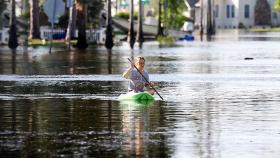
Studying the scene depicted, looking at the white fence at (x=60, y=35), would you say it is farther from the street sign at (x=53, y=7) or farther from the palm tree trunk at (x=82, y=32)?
the street sign at (x=53, y=7)

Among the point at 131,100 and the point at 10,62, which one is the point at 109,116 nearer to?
the point at 131,100

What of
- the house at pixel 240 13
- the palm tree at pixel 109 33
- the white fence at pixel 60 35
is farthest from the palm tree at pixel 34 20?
the house at pixel 240 13

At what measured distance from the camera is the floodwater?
16.8 metres

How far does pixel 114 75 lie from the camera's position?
39.4m

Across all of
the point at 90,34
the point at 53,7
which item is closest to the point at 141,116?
the point at 53,7

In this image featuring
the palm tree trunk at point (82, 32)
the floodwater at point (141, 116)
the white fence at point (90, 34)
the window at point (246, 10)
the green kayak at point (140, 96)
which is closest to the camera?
the floodwater at point (141, 116)

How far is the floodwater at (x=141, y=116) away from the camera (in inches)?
660

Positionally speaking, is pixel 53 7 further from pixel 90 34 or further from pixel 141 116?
pixel 141 116

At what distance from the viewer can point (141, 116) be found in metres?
22.4

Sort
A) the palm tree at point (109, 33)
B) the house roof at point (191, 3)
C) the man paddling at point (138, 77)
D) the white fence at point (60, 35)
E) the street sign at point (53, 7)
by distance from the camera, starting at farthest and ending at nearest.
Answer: the house roof at point (191, 3) < the white fence at point (60, 35) < the palm tree at point (109, 33) < the street sign at point (53, 7) < the man paddling at point (138, 77)

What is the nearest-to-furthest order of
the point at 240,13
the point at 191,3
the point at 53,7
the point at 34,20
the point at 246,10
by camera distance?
the point at 53,7 → the point at 34,20 → the point at 240,13 → the point at 246,10 → the point at 191,3

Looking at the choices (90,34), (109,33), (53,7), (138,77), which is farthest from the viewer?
(90,34)

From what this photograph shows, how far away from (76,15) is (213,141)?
224ft

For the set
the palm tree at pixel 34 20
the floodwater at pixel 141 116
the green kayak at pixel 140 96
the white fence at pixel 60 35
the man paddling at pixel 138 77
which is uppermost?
the palm tree at pixel 34 20
